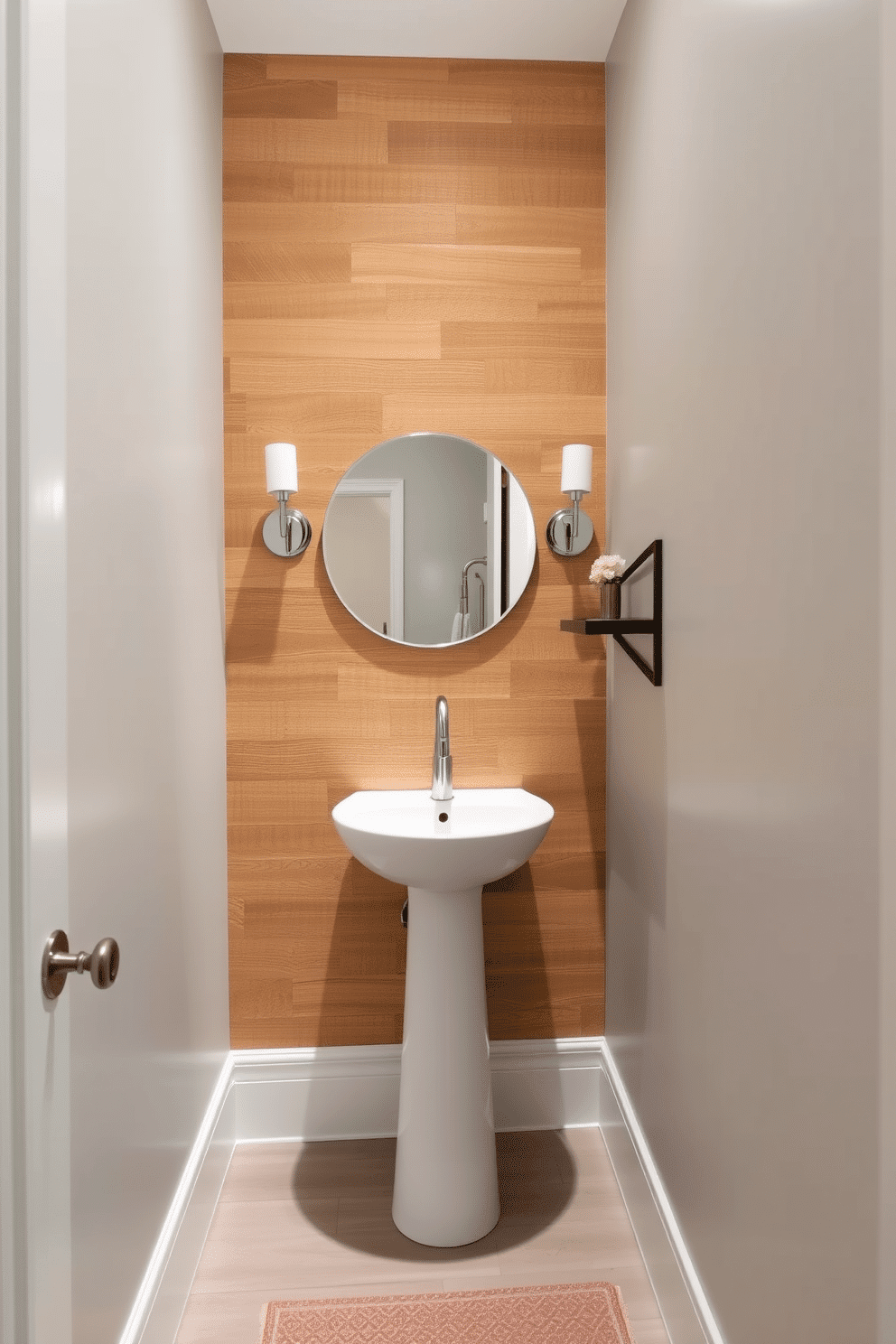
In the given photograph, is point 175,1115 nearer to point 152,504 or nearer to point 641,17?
point 152,504

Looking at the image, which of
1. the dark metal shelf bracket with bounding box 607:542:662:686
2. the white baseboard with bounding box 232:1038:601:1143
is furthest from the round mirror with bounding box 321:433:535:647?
the white baseboard with bounding box 232:1038:601:1143

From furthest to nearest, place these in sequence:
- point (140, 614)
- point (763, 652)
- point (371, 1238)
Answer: point (371, 1238) < point (140, 614) < point (763, 652)

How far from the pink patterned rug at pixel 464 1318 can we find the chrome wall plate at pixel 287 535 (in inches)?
60.8

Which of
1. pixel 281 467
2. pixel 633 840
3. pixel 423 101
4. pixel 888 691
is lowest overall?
pixel 633 840

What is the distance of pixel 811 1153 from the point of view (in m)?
0.99

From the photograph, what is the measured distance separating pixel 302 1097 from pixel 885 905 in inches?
69.6

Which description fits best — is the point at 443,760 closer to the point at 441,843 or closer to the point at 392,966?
the point at 441,843

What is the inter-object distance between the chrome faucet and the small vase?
419 mm

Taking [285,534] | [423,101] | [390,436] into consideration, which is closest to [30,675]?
[285,534]

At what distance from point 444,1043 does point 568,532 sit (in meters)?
1.20

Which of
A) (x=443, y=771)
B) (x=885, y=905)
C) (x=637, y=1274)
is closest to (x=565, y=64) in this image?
(x=443, y=771)

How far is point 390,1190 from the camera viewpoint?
1988 mm

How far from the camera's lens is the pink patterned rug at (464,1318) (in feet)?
5.11

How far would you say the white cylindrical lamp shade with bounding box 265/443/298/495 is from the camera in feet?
6.66
